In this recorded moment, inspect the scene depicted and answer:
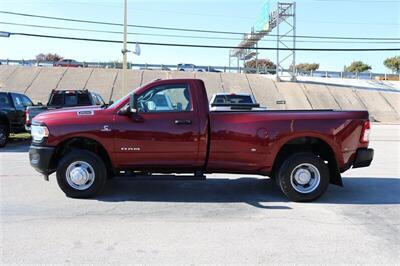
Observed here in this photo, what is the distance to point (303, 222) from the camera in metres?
5.96

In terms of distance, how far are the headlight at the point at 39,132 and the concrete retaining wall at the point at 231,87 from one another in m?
32.4

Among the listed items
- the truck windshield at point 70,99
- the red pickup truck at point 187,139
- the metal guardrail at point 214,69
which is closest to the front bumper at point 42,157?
the red pickup truck at point 187,139

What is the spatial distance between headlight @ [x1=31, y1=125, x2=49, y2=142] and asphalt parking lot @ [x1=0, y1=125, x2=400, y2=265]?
951mm

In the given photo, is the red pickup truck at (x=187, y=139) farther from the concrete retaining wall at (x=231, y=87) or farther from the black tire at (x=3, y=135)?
the concrete retaining wall at (x=231, y=87)

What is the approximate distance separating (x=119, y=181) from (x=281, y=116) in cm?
334

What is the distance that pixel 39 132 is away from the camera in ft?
23.3

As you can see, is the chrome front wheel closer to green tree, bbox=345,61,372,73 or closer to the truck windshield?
the truck windshield

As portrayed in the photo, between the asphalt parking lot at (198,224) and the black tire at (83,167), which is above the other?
the black tire at (83,167)

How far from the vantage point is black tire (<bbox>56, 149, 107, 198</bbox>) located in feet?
23.1

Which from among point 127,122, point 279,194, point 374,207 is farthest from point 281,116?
point 127,122

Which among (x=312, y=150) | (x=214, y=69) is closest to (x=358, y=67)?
(x=214, y=69)

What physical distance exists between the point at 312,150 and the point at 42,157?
4374 millimetres

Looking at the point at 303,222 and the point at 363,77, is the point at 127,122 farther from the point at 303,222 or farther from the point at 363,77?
the point at 363,77

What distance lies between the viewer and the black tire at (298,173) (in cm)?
708
